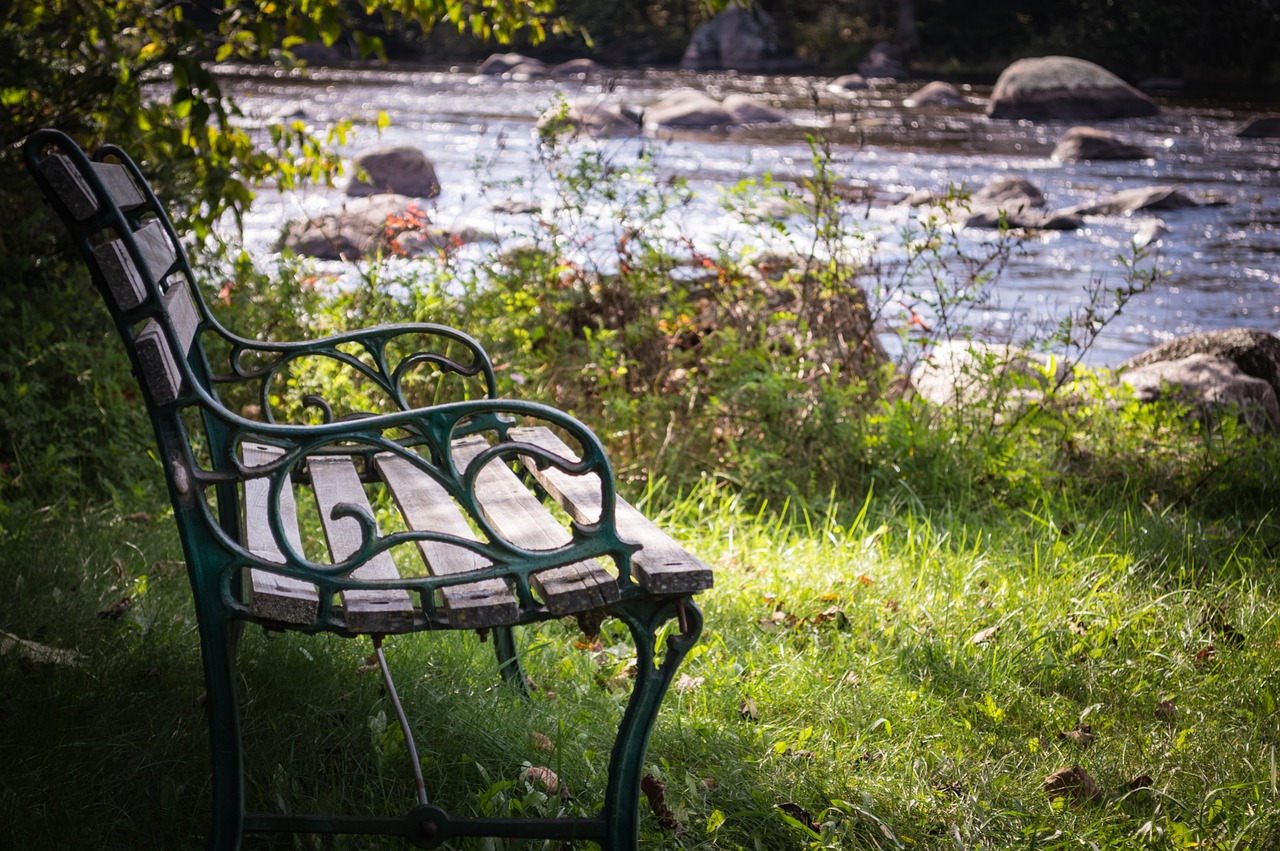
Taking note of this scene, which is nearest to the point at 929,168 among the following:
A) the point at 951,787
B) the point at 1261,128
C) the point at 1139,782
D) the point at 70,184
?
the point at 1261,128

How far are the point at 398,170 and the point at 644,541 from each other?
1087 centimetres

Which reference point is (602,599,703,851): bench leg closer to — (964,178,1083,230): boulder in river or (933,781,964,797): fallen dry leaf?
(933,781,964,797): fallen dry leaf

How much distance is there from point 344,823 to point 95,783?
644mm

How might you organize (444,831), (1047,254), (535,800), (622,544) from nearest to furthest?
(622,544), (444,831), (535,800), (1047,254)

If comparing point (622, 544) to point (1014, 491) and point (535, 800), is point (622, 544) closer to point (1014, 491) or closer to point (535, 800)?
point (535, 800)

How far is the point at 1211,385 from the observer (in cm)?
528

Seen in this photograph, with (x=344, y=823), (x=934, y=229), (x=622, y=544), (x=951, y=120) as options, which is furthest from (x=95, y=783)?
(x=951, y=120)

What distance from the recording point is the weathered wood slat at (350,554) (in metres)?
1.70

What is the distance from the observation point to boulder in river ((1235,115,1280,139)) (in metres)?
16.8

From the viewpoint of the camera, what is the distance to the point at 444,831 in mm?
1862

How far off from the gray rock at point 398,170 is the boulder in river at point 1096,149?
8.55 m

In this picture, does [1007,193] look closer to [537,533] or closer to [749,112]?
[749,112]

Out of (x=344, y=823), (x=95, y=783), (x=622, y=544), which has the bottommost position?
(x=95, y=783)

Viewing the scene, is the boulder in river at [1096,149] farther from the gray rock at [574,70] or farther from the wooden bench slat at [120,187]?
the wooden bench slat at [120,187]
